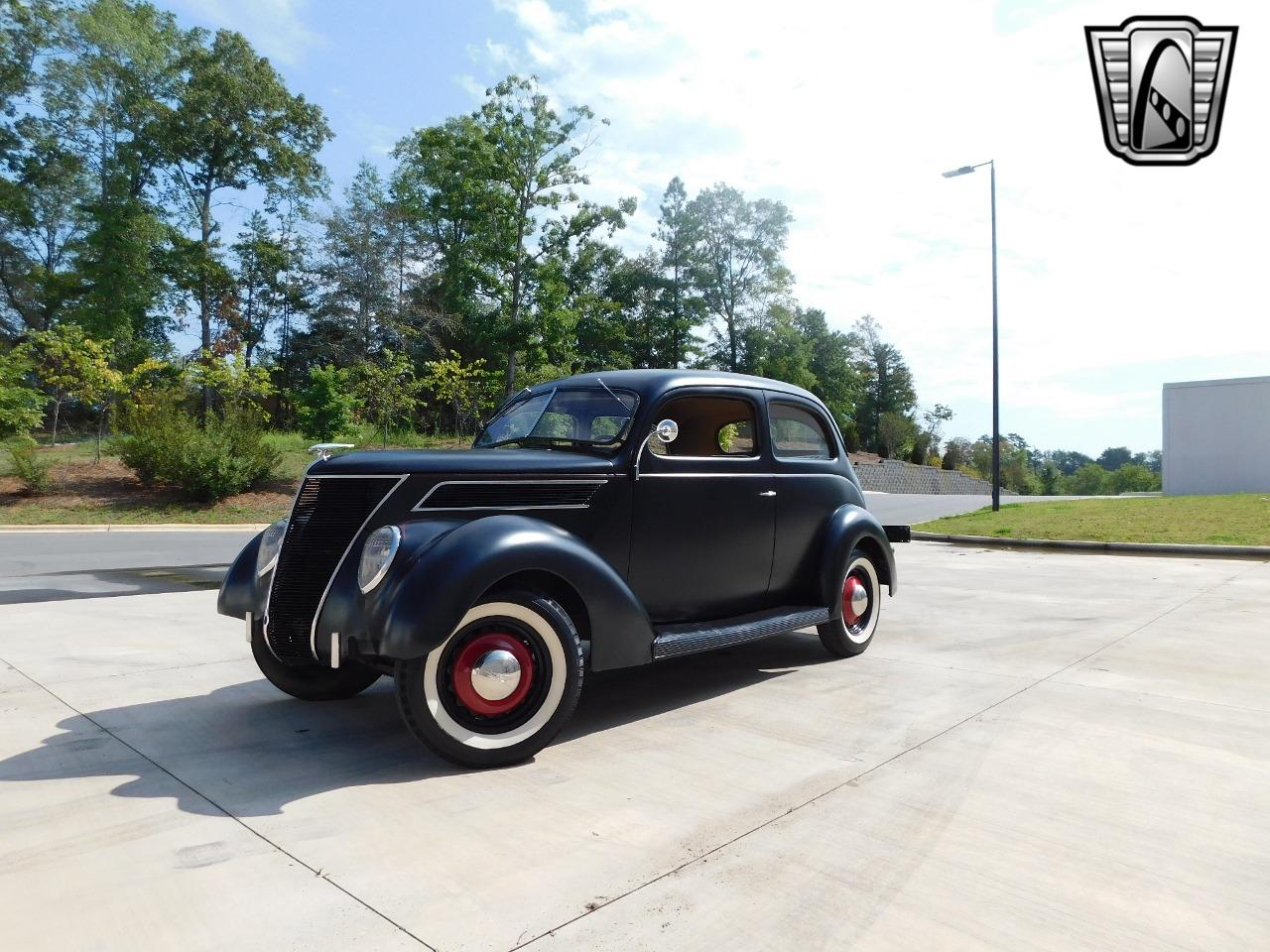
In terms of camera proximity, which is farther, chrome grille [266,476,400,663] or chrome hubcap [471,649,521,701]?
chrome grille [266,476,400,663]

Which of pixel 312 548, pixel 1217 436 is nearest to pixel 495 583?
pixel 312 548

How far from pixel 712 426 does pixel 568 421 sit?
2.99 feet

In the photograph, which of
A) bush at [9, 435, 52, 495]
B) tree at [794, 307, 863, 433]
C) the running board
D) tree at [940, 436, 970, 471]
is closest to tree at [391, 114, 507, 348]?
bush at [9, 435, 52, 495]

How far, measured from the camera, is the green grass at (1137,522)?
42.3ft

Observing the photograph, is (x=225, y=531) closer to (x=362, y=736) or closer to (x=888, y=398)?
(x=362, y=736)

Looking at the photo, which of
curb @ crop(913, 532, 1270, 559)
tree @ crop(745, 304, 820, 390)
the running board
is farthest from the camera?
tree @ crop(745, 304, 820, 390)

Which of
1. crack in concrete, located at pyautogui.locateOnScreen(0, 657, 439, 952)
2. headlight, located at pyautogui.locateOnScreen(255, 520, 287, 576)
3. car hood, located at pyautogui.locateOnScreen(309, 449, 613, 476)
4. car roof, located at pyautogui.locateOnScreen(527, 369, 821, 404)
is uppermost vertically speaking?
car roof, located at pyautogui.locateOnScreen(527, 369, 821, 404)

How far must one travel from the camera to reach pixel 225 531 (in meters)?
15.7

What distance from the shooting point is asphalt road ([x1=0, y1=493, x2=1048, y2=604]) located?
8180 millimetres

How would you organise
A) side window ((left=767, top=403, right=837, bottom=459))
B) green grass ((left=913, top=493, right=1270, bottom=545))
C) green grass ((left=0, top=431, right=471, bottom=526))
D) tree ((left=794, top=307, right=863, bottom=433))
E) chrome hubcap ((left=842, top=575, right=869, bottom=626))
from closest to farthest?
side window ((left=767, top=403, right=837, bottom=459)), chrome hubcap ((left=842, top=575, right=869, bottom=626)), green grass ((left=913, top=493, right=1270, bottom=545)), green grass ((left=0, top=431, right=471, bottom=526)), tree ((left=794, top=307, right=863, bottom=433))

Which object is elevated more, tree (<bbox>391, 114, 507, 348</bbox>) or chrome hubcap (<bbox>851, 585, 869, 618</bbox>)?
tree (<bbox>391, 114, 507, 348</bbox>)

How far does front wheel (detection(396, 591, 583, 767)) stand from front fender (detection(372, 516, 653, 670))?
4.8 inches

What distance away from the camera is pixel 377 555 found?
10.6 ft

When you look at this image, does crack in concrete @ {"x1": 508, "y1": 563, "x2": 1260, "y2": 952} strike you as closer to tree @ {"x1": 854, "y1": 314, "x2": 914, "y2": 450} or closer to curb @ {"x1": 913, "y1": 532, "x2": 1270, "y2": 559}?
curb @ {"x1": 913, "y1": 532, "x2": 1270, "y2": 559}
